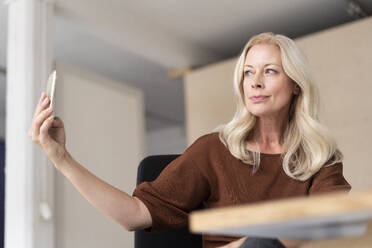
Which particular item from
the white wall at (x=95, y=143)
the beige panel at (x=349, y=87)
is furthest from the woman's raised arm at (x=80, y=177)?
the beige panel at (x=349, y=87)

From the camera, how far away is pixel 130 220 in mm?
1324

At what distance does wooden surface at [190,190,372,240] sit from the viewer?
0.61m

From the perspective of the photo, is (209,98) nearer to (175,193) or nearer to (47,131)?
(175,193)

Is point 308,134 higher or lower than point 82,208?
lower

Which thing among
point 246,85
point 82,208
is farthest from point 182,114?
point 246,85

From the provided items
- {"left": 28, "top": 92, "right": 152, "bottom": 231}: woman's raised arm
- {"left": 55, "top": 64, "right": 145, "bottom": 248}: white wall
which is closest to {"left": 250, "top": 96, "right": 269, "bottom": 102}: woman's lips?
{"left": 28, "top": 92, "right": 152, "bottom": 231}: woman's raised arm

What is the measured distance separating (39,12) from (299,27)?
2156 millimetres

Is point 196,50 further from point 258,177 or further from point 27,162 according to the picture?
point 258,177

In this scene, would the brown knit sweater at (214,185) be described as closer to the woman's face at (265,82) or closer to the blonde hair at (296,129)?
the blonde hair at (296,129)

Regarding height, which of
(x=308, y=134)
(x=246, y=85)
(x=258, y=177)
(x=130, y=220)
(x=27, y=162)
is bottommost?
(x=130, y=220)

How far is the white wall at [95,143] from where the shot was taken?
368 cm

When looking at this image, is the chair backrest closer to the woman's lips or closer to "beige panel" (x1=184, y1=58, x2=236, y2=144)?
the woman's lips

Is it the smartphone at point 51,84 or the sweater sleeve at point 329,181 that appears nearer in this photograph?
the smartphone at point 51,84

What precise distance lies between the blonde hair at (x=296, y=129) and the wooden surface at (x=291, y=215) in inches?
30.0
